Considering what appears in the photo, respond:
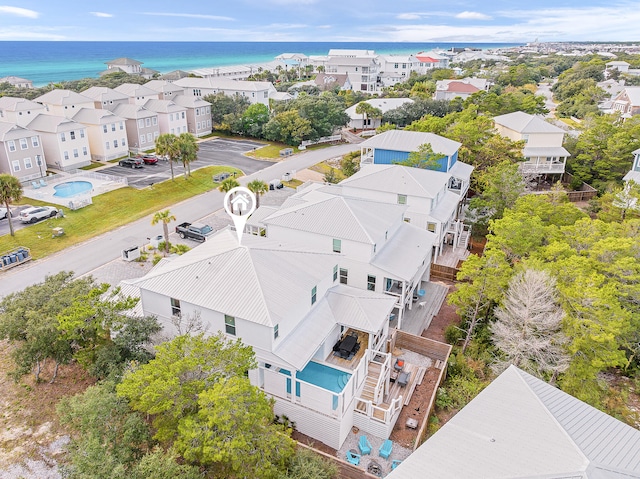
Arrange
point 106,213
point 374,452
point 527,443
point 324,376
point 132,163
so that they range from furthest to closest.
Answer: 1. point 132,163
2. point 106,213
3. point 324,376
4. point 374,452
5. point 527,443

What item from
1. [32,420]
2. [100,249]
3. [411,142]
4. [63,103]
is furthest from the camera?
[63,103]

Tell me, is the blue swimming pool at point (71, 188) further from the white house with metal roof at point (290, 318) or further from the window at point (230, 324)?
the window at point (230, 324)

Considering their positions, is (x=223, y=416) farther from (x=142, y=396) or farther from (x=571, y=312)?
(x=571, y=312)

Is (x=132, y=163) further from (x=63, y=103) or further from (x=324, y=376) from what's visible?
(x=324, y=376)

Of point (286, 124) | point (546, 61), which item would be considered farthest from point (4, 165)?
point (546, 61)

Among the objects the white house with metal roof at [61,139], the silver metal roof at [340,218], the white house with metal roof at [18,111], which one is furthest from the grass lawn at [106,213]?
the silver metal roof at [340,218]

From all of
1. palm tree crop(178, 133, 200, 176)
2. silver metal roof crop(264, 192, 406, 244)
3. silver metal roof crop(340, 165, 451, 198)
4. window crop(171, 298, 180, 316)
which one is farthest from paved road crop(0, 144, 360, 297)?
silver metal roof crop(340, 165, 451, 198)

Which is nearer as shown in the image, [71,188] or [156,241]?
[156,241]

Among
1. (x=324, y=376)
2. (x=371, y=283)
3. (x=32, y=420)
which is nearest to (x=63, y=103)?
(x=32, y=420)
